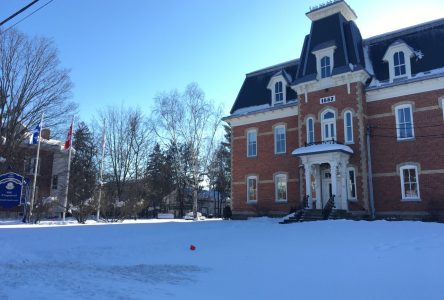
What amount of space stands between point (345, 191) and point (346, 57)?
866 cm

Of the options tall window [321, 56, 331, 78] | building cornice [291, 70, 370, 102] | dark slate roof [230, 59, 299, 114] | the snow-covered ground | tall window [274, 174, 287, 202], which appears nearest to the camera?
the snow-covered ground

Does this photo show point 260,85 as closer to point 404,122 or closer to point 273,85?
point 273,85

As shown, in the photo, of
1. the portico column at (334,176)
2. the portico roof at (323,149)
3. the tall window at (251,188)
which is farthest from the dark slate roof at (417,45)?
the tall window at (251,188)

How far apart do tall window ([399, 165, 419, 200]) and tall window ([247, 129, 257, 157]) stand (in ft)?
35.6

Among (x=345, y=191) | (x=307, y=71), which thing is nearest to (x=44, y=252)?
(x=345, y=191)

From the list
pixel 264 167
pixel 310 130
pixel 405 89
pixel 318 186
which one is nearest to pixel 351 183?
pixel 318 186

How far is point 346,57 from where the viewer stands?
2564cm

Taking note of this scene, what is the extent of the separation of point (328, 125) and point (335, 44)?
543 cm

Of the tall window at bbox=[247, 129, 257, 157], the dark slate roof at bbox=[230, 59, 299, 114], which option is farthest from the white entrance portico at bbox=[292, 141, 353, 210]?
the dark slate roof at bbox=[230, 59, 299, 114]

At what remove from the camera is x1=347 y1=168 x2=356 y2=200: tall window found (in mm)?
24375

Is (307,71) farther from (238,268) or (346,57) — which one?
(238,268)

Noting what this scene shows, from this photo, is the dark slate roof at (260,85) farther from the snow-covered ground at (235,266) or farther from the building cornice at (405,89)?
the snow-covered ground at (235,266)

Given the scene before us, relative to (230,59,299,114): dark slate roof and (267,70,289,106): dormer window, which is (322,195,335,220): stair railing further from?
(230,59,299,114): dark slate roof

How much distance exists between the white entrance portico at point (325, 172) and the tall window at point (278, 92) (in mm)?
5839
